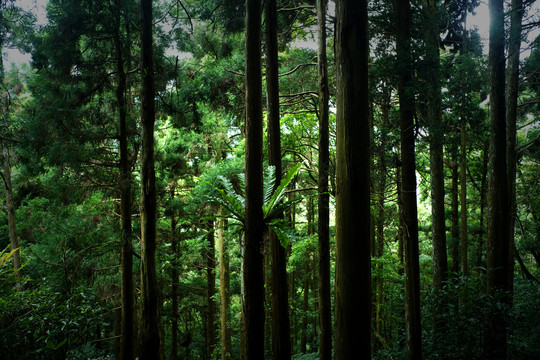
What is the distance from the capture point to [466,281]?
5590 mm

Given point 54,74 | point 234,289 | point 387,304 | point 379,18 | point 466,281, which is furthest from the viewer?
point 234,289

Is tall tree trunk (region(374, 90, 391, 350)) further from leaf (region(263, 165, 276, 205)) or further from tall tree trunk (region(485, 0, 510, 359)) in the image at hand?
leaf (region(263, 165, 276, 205))

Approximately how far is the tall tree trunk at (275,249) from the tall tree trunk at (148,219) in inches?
93.6

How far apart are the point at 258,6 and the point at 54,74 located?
6.86 metres

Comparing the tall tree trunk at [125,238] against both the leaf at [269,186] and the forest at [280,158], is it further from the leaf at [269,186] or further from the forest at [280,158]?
the leaf at [269,186]

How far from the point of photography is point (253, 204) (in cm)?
424

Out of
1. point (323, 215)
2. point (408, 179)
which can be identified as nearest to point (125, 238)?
point (323, 215)

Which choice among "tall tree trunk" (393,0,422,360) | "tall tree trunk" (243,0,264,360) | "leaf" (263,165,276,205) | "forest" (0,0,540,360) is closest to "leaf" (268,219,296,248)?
"forest" (0,0,540,360)

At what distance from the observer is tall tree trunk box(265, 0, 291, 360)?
235 inches

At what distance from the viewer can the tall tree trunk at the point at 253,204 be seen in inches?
167

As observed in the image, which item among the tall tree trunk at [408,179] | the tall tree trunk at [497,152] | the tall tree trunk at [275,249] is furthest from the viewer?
the tall tree trunk at [497,152]

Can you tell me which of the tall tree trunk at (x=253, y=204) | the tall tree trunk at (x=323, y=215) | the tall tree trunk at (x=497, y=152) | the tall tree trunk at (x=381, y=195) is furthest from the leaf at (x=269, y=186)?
the tall tree trunk at (x=497, y=152)

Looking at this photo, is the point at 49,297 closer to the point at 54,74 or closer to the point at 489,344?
the point at 54,74

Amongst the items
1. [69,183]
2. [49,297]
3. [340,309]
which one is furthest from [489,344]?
[69,183]
